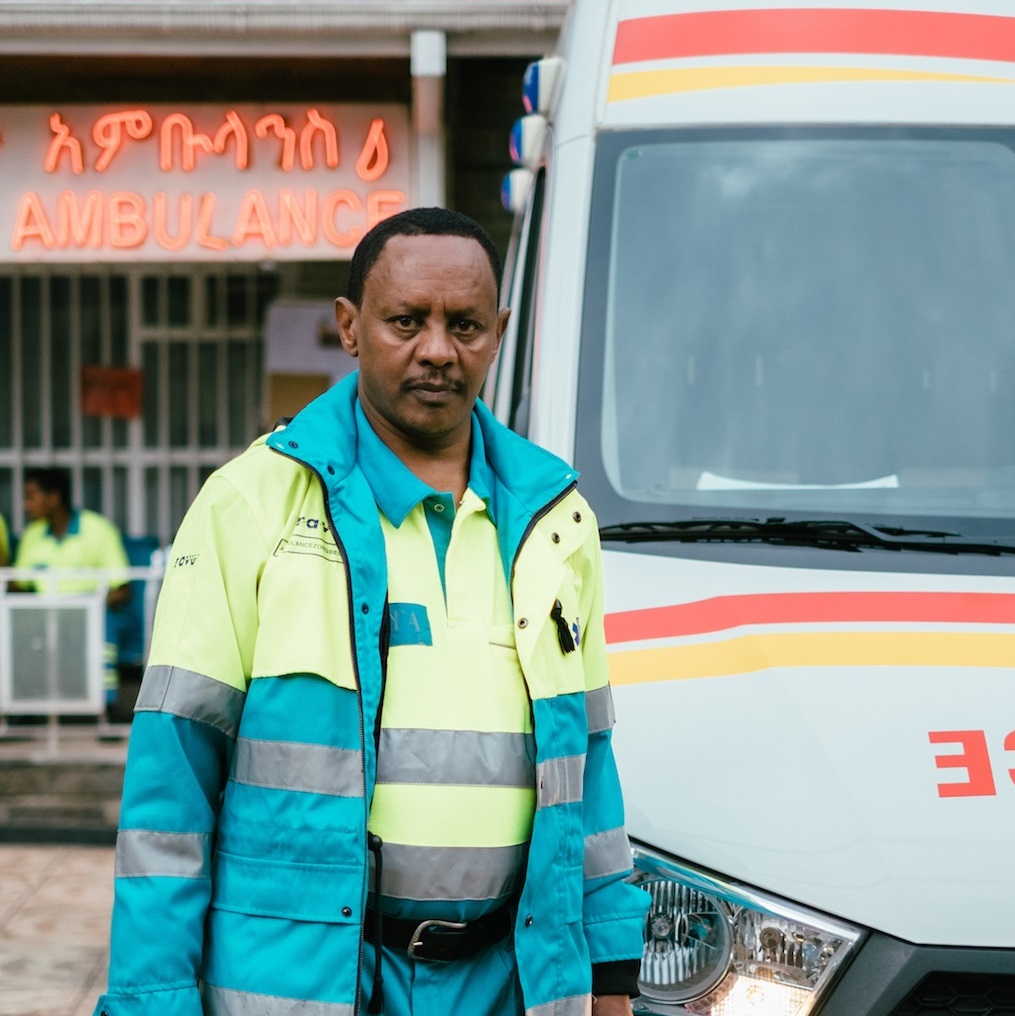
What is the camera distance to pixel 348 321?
1.92 metres

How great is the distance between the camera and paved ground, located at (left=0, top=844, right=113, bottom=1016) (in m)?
4.57

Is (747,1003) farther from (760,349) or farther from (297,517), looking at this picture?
(760,349)

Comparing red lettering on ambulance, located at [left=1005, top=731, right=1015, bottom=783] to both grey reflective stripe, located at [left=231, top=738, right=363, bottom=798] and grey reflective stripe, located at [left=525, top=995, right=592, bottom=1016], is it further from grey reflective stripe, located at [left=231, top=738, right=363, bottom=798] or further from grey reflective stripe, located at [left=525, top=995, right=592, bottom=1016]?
→ grey reflective stripe, located at [left=231, top=738, right=363, bottom=798]

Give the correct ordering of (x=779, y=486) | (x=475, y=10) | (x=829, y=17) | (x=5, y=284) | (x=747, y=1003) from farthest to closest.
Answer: (x=5, y=284)
(x=475, y=10)
(x=829, y=17)
(x=779, y=486)
(x=747, y=1003)

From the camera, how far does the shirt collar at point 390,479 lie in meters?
1.80

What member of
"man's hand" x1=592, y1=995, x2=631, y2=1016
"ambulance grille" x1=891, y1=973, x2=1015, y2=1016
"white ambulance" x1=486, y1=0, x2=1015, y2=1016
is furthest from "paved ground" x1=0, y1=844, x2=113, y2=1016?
"ambulance grille" x1=891, y1=973, x2=1015, y2=1016

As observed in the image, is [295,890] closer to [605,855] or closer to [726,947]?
[605,855]

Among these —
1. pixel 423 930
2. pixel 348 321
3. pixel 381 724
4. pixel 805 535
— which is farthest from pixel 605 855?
pixel 805 535

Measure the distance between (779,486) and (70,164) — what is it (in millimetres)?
5469

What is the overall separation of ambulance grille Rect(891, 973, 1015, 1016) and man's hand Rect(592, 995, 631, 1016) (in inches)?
16.5

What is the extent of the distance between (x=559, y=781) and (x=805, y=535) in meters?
1.14

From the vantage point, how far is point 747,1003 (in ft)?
6.73

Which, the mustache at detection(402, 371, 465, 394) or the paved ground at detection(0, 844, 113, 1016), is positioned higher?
the mustache at detection(402, 371, 465, 394)

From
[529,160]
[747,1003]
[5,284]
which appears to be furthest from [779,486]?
[5,284]
